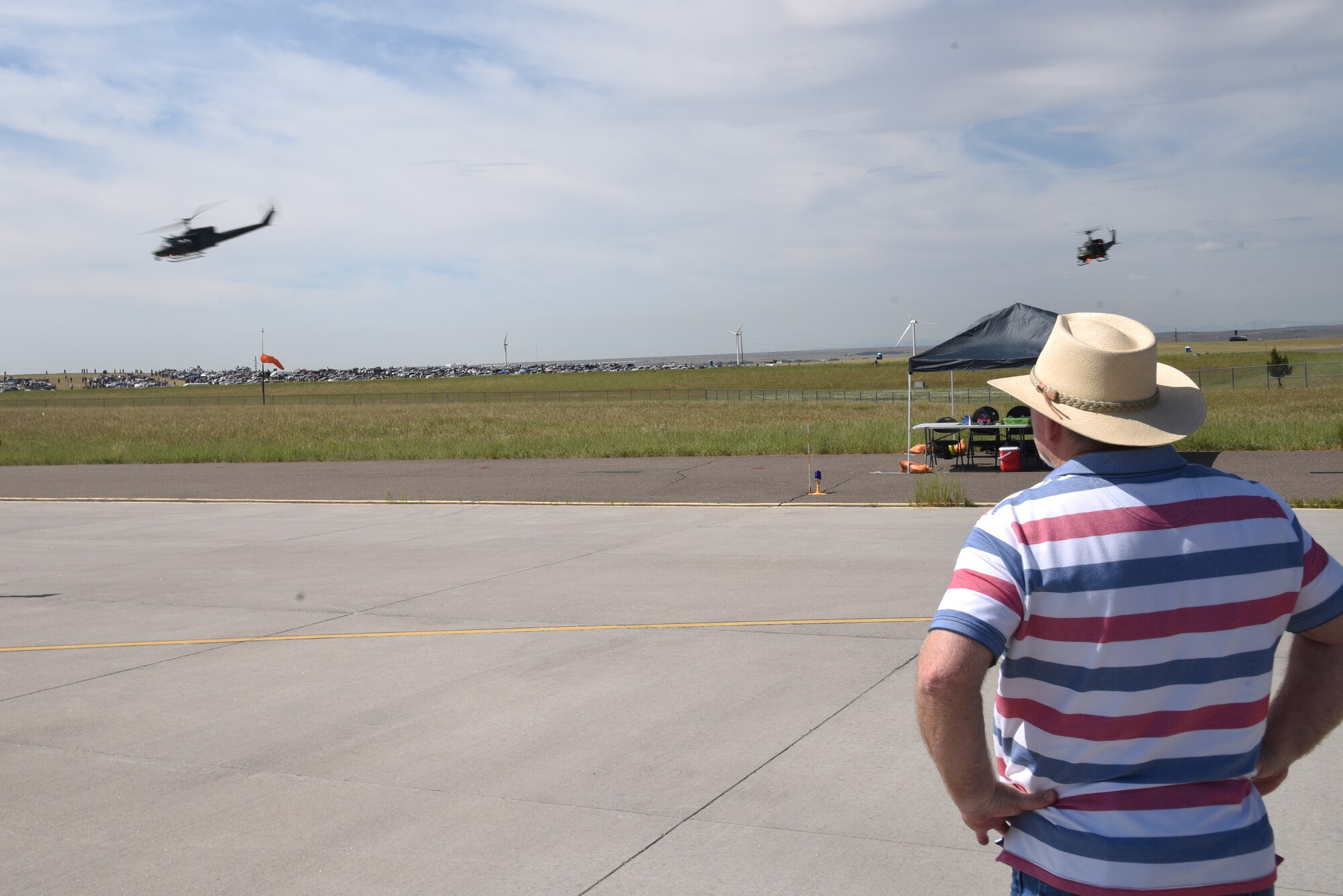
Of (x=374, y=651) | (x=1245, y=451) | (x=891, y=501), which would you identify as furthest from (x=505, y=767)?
(x=1245, y=451)

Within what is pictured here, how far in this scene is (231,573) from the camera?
1225 cm

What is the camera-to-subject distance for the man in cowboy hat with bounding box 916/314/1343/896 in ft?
7.26

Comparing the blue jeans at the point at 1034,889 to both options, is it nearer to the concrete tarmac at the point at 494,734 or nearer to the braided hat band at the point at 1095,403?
the braided hat band at the point at 1095,403

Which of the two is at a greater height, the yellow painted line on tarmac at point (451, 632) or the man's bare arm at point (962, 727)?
the man's bare arm at point (962, 727)

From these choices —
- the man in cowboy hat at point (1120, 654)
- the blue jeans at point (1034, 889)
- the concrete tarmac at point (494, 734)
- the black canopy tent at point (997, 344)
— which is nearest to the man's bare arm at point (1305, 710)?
the man in cowboy hat at point (1120, 654)

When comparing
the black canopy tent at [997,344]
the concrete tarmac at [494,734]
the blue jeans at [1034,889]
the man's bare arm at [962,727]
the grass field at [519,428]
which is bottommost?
the concrete tarmac at [494,734]

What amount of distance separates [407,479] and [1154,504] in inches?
896

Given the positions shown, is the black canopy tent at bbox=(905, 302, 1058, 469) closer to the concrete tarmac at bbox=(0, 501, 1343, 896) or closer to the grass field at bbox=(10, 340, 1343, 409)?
the concrete tarmac at bbox=(0, 501, 1343, 896)

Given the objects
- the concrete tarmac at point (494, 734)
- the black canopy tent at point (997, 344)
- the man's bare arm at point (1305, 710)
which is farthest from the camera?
the black canopy tent at point (997, 344)

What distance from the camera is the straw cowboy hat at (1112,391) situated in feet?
7.56

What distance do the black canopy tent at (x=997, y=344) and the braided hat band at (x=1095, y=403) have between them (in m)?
18.9

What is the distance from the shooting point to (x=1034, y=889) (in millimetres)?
2338

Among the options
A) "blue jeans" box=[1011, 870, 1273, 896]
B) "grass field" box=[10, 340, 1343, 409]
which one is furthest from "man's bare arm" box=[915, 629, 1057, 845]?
"grass field" box=[10, 340, 1343, 409]

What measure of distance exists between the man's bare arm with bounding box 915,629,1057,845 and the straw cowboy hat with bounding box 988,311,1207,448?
0.53m
